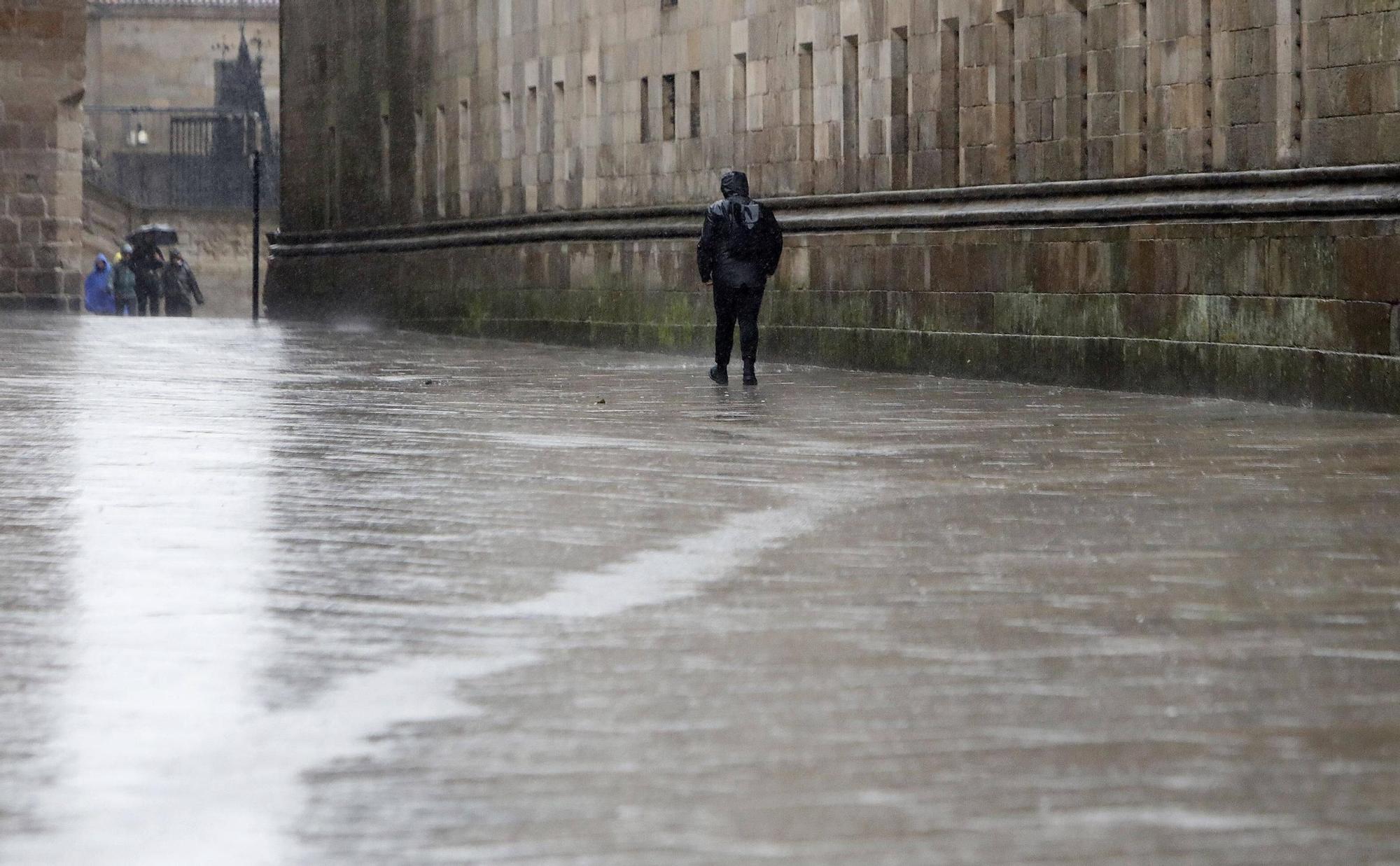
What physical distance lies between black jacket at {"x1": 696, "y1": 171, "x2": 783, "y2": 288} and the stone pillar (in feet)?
74.9

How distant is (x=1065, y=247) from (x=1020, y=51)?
1.62 meters

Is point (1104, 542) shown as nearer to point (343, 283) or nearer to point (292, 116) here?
point (343, 283)

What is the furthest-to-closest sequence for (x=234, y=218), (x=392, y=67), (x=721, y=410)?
(x=234, y=218), (x=392, y=67), (x=721, y=410)

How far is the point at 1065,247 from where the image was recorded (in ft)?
61.4

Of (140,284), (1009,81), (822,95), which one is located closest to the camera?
(1009,81)

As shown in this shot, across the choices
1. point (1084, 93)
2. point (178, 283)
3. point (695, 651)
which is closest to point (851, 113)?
point (1084, 93)

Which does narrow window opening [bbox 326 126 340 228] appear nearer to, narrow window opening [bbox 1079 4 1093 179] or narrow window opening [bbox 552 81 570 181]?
narrow window opening [bbox 552 81 570 181]

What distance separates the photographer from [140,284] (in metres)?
45.5

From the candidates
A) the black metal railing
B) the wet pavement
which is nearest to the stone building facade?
the wet pavement

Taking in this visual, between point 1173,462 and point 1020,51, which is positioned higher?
point 1020,51

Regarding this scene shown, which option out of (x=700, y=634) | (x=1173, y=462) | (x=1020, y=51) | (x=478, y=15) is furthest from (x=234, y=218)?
(x=700, y=634)

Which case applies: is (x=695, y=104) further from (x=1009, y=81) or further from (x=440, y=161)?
(x=440, y=161)

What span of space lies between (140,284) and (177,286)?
1143mm

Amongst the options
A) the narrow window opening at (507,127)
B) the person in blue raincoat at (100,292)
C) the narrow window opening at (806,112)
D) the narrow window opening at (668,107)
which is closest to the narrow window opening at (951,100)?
the narrow window opening at (806,112)
